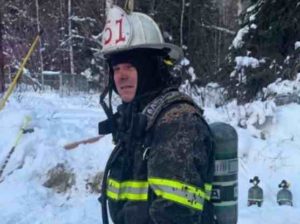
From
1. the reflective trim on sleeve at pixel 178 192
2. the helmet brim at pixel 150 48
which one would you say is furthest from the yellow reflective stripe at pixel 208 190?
the helmet brim at pixel 150 48

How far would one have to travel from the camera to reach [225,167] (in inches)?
96.1

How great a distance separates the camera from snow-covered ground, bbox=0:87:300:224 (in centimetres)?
630

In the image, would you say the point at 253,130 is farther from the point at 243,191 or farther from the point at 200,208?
the point at 200,208

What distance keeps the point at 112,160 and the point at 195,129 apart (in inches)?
15.2

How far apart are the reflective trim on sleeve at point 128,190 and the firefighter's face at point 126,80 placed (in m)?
0.34

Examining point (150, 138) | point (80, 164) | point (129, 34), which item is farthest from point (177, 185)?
point (80, 164)

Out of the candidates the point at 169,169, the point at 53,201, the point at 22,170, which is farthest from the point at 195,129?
the point at 22,170

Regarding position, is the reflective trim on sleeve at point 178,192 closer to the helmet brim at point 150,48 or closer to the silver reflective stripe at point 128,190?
the silver reflective stripe at point 128,190

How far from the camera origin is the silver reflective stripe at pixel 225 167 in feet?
7.95

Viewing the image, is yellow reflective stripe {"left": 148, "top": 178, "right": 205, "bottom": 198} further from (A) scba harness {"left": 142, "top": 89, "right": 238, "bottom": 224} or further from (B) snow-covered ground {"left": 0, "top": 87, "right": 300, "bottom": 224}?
(B) snow-covered ground {"left": 0, "top": 87, "right": 300, "bottom": 224}

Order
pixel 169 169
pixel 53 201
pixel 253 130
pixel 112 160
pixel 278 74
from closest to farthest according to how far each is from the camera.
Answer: pixel 169 169
pixel 112 160
pixel 53 201
pixel 253 130
pixel 278 74

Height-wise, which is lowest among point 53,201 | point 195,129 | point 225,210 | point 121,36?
point 53,201

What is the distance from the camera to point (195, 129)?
2211 mm

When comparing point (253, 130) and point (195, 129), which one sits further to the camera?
point (253, 130)
